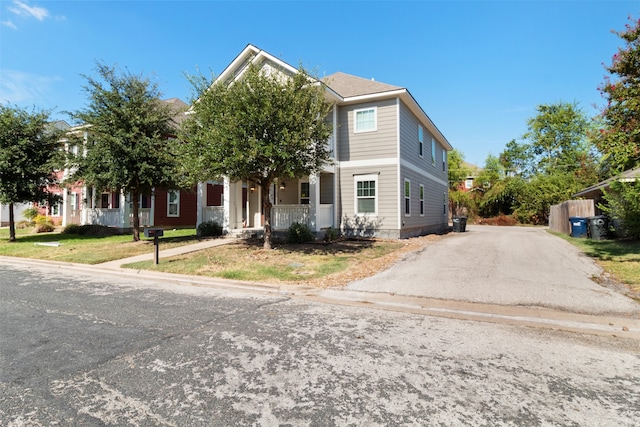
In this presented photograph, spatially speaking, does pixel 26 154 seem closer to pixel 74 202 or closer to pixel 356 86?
pixel 74 202

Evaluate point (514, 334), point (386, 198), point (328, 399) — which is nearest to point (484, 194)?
point (386, 198)

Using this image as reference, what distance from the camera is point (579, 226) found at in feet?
58.2

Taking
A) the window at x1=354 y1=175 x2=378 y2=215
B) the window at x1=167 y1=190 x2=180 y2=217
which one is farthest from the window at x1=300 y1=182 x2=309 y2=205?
the window at x1=167 y1=190 x2=180 y2=217

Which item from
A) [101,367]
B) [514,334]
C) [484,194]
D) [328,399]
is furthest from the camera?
[484,194]

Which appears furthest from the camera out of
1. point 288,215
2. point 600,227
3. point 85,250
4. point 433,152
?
point 433,152

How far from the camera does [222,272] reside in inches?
354

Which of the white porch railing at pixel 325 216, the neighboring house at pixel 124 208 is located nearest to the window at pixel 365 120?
the white porch railing at pixel 325 216

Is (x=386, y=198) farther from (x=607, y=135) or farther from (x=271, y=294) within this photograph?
(x=271, y=294)

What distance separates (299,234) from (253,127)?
518 cm

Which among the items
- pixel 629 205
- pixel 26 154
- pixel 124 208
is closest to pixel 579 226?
pixel 629 205

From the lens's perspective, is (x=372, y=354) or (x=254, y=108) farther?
(x=254, y=108)

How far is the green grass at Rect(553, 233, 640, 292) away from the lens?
7.97 m

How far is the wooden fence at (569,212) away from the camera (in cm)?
1945

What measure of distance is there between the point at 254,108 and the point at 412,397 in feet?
29.5
